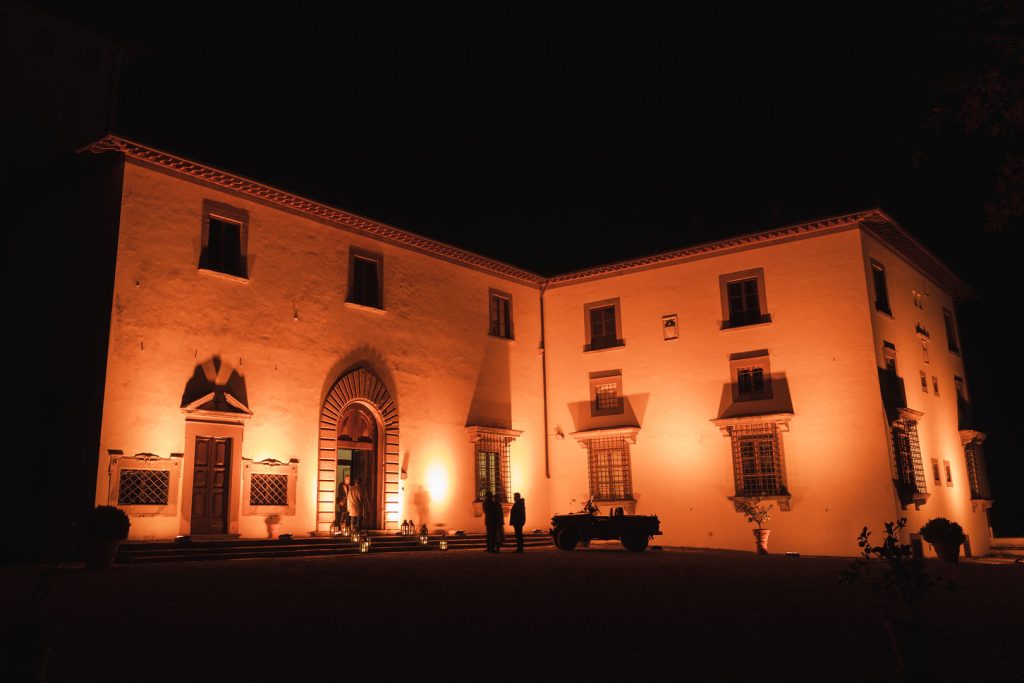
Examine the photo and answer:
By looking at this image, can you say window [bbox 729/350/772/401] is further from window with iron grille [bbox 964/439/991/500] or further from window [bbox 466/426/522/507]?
window with iron grille [bbox 964/439/991/500]

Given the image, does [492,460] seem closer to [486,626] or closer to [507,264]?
[507,264]

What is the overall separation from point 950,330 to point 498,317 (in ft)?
48.3

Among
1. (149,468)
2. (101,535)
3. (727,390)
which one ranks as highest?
(727,390)

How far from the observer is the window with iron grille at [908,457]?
21328 mm

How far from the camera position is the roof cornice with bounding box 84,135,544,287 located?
56.6 ft

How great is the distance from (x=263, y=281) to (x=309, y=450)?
158 inches

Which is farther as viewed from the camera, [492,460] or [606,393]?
[606,393]

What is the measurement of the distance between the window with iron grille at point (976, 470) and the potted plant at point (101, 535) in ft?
76.5

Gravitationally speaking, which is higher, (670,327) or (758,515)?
(670,327)

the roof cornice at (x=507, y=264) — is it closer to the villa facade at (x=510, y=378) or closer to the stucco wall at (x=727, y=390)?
the villa facade at (x=510, y=378)

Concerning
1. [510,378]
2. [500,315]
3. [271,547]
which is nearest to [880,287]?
[510,378]

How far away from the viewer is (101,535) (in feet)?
45.0

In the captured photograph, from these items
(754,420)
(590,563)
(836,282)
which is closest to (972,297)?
(836,282)

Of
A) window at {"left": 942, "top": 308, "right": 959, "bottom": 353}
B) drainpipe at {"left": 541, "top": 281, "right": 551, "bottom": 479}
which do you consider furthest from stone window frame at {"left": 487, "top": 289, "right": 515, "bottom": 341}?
window at {"left": 942, "top": 308, "right": 959, "bottom": 353}
